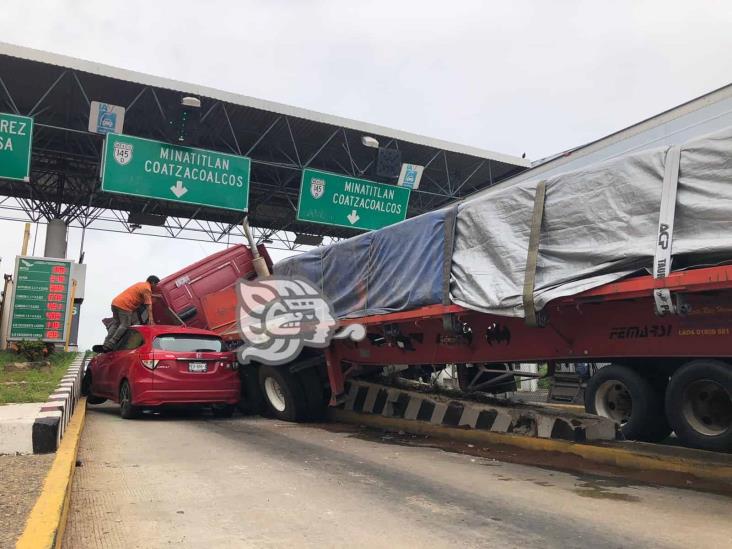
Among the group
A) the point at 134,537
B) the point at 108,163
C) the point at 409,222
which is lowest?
the point at 134,537

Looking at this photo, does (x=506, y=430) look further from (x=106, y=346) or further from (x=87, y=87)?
(x=87, y=87)

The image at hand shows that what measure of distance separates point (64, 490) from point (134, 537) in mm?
719

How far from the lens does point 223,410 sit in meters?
10.5

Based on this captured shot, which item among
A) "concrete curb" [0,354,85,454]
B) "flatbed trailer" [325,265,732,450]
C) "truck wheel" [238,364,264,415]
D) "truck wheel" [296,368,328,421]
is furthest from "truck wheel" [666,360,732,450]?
"truck wheel" [238,364,264,415]

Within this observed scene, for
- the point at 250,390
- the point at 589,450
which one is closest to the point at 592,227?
Result: the point at 589,450

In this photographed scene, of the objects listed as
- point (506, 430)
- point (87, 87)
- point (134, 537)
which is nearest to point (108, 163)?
point (87, 87)

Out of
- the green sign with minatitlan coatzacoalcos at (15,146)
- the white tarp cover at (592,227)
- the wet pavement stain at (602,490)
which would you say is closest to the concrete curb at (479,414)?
the wet pavement stain at (602,490)

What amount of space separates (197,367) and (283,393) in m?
1.42

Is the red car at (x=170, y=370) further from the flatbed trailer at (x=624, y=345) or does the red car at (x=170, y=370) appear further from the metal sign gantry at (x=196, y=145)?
the metal sign gantry at (x=196, y=145)

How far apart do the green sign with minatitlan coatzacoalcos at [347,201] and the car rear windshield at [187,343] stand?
777 cm

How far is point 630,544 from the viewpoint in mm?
3650

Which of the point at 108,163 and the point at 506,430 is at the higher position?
the point at 108,163

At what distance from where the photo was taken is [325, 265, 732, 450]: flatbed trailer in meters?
5.11

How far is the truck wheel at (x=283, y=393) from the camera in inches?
370
